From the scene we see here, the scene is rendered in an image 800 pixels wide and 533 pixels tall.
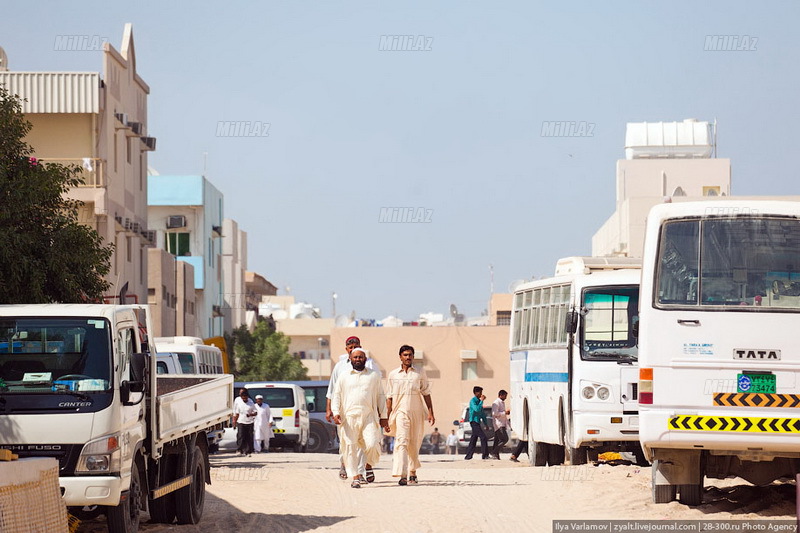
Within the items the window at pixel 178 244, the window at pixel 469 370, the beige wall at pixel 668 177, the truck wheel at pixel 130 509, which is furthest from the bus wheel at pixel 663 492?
the window at pixel 469 370

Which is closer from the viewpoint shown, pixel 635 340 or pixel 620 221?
pixel 635 340

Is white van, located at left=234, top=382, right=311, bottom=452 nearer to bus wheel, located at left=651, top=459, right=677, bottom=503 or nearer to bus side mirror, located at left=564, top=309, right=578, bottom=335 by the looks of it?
bus side mirror, located at left=564, top=309, right=578, bottom=335

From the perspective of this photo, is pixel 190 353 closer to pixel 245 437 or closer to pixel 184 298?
pixel 245 437

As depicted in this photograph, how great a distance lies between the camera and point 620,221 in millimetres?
78000

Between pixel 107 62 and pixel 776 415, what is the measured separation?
1298 inches

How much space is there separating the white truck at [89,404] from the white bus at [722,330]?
4851 millimetres

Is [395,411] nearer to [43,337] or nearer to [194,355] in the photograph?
[43,337]

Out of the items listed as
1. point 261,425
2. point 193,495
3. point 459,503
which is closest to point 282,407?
point 261,425

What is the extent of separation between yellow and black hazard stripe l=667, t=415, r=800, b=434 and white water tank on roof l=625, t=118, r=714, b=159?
69.6 meters

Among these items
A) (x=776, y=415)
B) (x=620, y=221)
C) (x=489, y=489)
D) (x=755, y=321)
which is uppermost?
(x=620, y=221)

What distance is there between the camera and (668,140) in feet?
270

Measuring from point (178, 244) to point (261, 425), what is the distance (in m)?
36.4

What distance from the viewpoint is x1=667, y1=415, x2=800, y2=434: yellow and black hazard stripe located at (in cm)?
1359

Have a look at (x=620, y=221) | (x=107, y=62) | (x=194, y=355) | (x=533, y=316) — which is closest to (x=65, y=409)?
(x=533, y=316)
